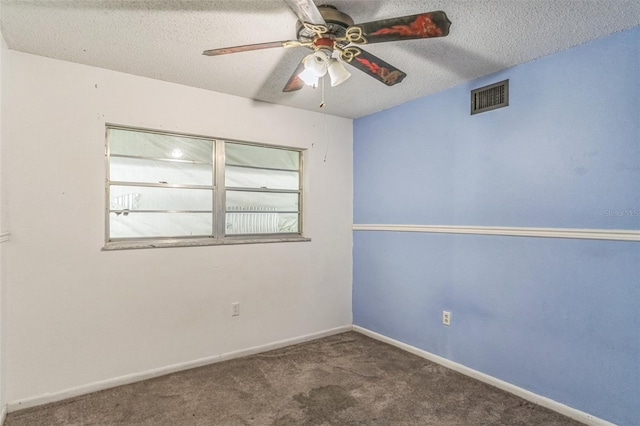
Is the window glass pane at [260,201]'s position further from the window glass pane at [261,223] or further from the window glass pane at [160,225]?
the window glass pane at [160,225]

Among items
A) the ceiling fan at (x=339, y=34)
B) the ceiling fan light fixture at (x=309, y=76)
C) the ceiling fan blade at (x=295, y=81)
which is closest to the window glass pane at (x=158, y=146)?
the ceiling fan blade at (x=295, y=81)

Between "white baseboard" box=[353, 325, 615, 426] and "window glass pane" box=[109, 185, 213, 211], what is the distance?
2188 millimetres

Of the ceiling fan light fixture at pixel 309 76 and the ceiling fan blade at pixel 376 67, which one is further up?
the ceiling fan blade at pixel 376 67

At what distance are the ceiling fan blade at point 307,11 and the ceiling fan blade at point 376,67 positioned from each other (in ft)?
1.12

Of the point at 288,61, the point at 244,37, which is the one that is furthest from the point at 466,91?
the point at 244,37

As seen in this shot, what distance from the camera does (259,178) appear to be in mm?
3326

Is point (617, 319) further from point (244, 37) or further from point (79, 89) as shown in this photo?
point (79, 89)

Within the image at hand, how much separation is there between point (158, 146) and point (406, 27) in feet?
7.08

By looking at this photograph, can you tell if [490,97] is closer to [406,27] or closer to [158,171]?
[406,27]

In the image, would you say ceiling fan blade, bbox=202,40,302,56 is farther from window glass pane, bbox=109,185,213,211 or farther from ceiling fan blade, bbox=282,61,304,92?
window glass pane, bbox=109,185,213,211

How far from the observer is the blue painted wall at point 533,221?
6.45 ft

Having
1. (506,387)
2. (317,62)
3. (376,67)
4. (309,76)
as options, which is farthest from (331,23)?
(506,387)

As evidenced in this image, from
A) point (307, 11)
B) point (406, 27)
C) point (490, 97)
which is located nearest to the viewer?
point (307, 11)

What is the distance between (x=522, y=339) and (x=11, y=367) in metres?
3.39
